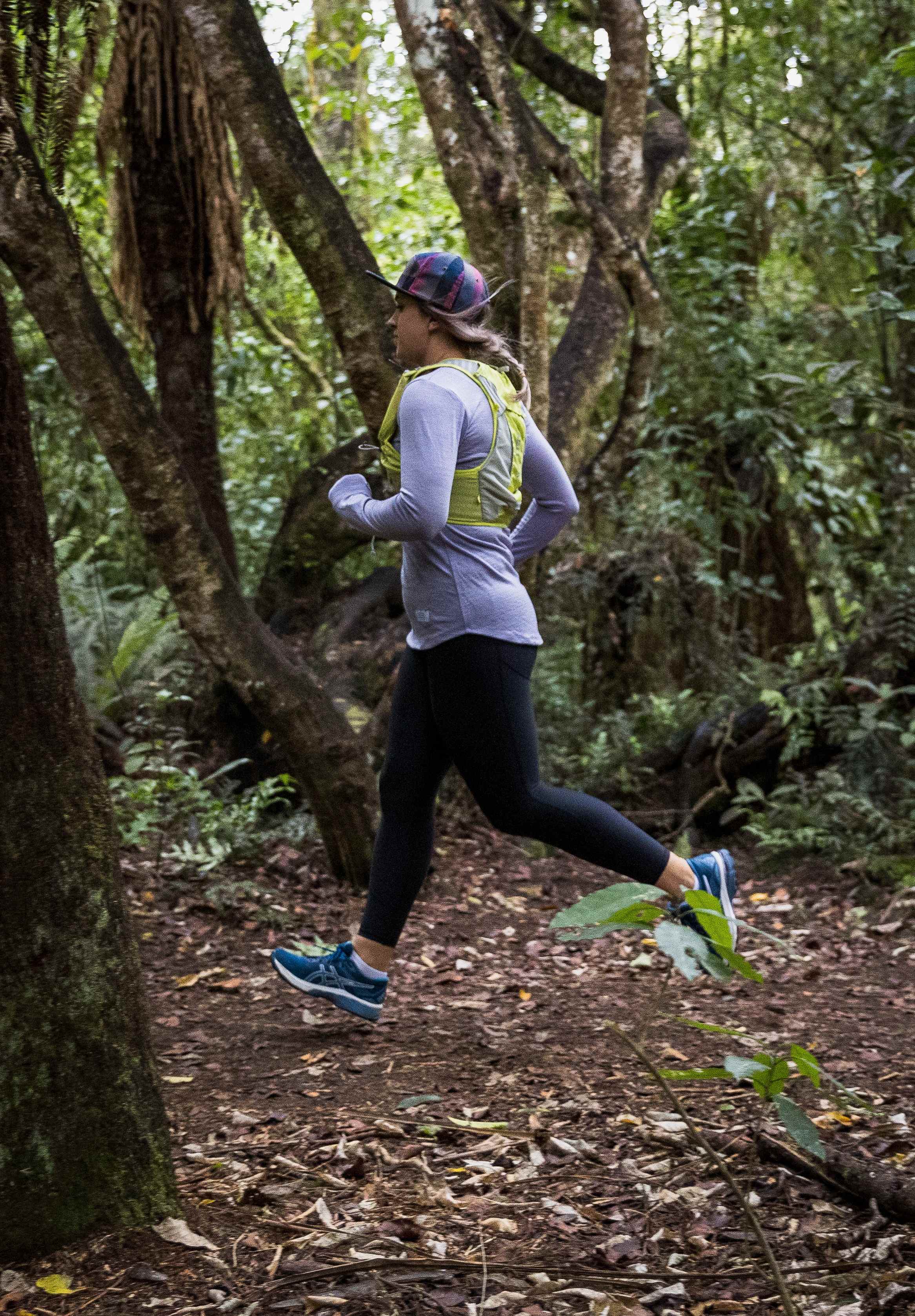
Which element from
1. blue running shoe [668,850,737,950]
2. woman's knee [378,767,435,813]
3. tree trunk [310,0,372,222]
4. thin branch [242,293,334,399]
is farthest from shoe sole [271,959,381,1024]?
thin branch [242,293,334,399]

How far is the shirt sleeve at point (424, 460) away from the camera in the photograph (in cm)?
277

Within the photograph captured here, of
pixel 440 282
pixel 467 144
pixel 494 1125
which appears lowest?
pixel 494 1125

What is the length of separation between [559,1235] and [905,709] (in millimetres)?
4067

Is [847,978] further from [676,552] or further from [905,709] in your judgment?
[676,552]

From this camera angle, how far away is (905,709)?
18.8 feet

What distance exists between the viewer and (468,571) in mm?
2969

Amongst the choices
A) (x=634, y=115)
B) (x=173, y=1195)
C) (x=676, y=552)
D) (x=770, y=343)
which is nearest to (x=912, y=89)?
(x=634, y=115)

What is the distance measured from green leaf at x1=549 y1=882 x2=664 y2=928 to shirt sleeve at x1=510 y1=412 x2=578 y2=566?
1.61 m

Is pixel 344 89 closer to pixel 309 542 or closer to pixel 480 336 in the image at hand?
pixel 309 542

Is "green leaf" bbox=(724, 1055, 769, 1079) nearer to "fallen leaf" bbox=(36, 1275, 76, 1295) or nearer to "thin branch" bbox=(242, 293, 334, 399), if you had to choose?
"fallen leaf" bbox=(36, 1275, 76, 1295)

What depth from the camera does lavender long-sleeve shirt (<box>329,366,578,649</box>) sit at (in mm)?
2775

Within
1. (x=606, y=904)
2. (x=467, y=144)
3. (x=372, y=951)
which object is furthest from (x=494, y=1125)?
(x=467, y=144)

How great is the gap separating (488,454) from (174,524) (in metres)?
2.08

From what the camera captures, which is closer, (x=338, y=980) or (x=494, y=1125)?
(x=494, y=1125)
